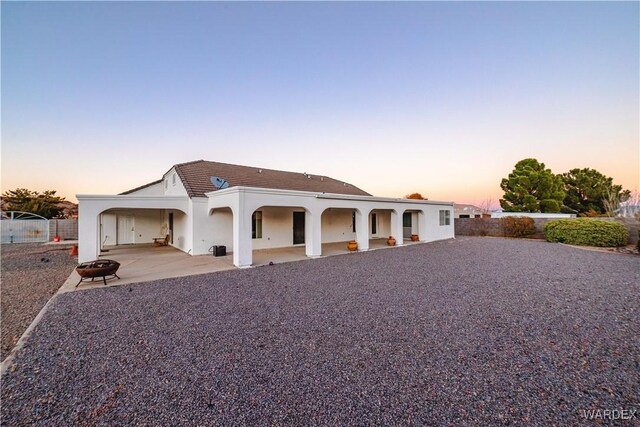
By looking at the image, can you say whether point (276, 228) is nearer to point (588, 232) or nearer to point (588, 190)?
point (588, 232)

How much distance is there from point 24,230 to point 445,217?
107 ft

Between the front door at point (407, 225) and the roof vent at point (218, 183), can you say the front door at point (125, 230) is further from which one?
the front door at point (407, 225)

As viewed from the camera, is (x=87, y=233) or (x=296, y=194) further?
(x=296, y=194)

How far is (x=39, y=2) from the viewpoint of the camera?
8.16 metres

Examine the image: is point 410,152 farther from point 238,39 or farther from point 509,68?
point 238,39

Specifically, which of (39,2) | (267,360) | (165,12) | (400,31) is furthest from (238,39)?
(267,360)

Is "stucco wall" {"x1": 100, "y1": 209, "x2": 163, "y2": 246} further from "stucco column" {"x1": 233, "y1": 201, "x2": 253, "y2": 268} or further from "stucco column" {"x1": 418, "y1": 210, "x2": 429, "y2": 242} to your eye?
"stucco column" {"x1": 418, "y1": 210, "x2": 429, "y2": 242}

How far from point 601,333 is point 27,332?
983cm

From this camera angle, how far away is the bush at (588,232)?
48.6 feet

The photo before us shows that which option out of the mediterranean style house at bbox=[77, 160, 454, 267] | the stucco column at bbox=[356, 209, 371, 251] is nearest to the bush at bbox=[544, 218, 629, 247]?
the mediterranean style house at bbox=[77, 160, 454, 267]

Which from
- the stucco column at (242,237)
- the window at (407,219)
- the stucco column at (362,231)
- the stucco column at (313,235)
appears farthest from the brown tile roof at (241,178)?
the stucco column at (362,231)

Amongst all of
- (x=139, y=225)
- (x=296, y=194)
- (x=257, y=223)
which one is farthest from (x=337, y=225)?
(x=139, y=225)

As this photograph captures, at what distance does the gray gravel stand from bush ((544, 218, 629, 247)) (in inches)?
474

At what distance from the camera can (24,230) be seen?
18656 mm
